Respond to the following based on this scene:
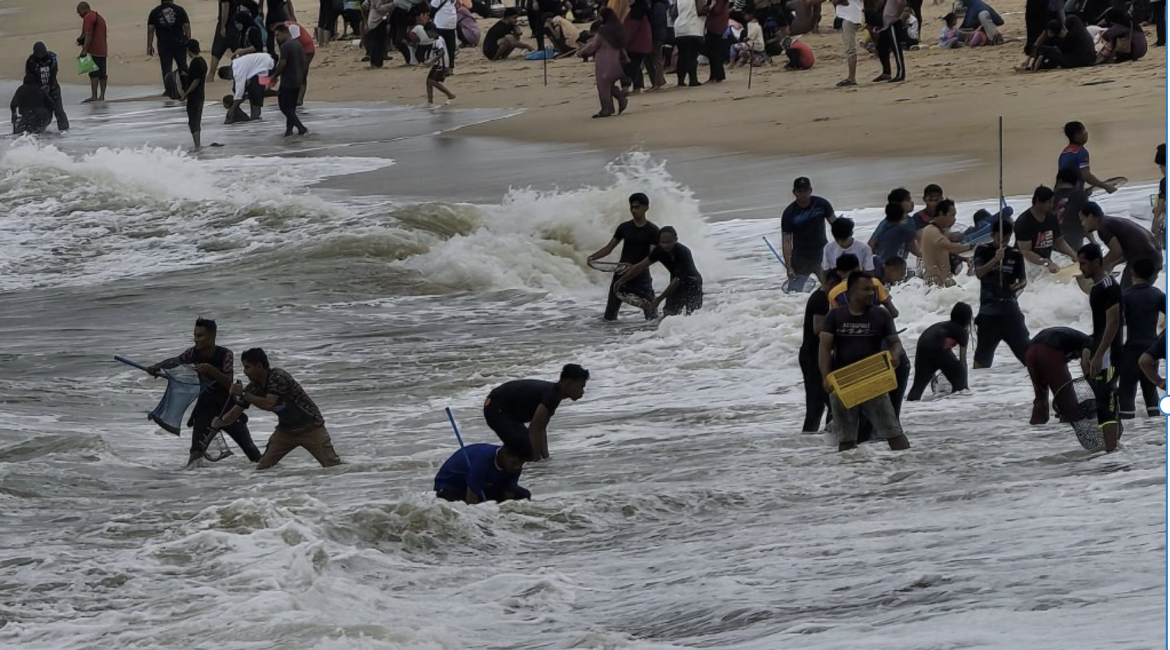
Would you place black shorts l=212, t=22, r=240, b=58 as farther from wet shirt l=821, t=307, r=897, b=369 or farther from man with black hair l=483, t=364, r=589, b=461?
wet shirt l=821, t=307, r=897, b=369

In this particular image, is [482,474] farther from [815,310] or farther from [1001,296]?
[1001,296]

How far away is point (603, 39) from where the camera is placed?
80.9 ft

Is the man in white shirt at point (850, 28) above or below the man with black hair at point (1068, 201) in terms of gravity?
above

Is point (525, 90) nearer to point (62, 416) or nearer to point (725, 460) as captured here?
point (62, 416)

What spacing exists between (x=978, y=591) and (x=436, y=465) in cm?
469

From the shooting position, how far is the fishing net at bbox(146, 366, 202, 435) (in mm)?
12523

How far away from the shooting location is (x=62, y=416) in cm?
1468

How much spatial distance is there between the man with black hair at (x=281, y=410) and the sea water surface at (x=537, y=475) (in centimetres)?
20

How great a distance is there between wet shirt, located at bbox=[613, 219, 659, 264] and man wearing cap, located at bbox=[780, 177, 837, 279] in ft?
3.98

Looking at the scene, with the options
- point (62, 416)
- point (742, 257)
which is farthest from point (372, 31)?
point (62, 416)

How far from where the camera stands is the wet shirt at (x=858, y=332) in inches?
423

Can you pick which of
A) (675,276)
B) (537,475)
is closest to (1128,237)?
(537,475)

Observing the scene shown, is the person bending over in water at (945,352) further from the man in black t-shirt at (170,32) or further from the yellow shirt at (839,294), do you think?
the man in black t-shirt at (170,32)

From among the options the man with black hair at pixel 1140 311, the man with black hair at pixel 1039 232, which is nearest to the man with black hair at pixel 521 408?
the man with black hair at pixel 1140 311
